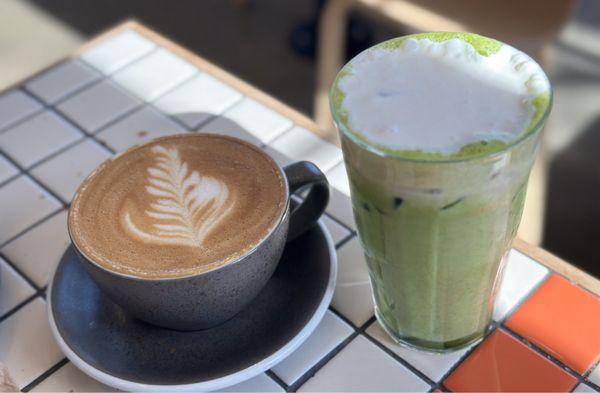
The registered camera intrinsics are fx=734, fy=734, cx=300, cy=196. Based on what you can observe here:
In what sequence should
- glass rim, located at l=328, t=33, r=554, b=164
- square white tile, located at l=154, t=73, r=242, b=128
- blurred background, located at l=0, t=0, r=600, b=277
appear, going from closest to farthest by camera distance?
glass rim, located at l=328, t=33, r=554, b=164 < square white tile, located at l=154, t=73, r=242, b=128 < blurred background, located at l=0, t=0, r=600, b=277

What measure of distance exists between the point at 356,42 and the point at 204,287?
176 cm

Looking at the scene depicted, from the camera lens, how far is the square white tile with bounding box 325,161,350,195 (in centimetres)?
80

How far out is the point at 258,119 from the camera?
0.91m

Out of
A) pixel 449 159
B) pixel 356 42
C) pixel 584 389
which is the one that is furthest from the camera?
pixel 356 42

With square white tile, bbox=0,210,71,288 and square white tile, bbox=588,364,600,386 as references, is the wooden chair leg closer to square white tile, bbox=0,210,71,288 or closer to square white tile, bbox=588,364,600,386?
square white tile, bbox=0,210,71,288

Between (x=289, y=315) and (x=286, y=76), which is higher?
(x=289, y=315)

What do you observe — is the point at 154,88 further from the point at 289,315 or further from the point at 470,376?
the point at 470,376

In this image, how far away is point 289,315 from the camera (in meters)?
0.64

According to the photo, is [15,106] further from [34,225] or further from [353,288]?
[353,288]

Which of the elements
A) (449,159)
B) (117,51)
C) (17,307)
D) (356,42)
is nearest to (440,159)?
(449,159)

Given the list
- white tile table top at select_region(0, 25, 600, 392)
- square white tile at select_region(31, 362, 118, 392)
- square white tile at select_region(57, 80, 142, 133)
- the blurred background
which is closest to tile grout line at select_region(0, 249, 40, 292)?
white tile table top at select_region(0, 25, 600, 392)

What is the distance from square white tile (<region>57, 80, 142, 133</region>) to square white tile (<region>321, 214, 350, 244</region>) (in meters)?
0.33

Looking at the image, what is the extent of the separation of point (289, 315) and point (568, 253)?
1.13 metres

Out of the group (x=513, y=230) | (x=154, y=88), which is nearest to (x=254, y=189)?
(x=513, y=230)
